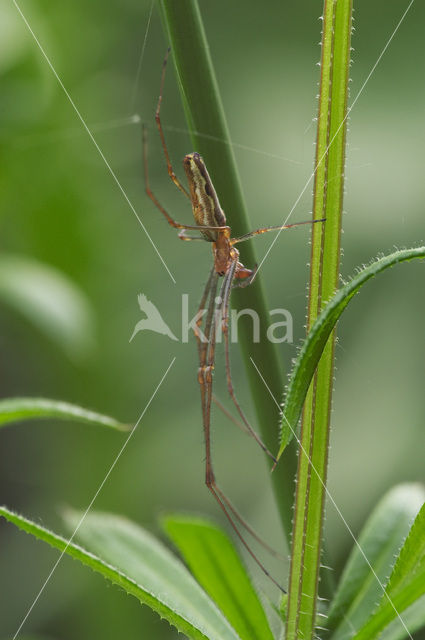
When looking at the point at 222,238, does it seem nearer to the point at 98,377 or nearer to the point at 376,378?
the point at 376,378

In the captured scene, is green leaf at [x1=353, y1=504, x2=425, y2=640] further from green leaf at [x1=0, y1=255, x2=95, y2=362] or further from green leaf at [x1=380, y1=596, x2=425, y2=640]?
green leaf at [x1=0, y1=255, x2=95, y2=362]

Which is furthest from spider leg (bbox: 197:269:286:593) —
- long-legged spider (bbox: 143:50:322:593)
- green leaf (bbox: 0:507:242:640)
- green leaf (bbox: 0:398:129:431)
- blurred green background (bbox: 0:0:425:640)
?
blurred green background (bbox: 0:0:425:640)

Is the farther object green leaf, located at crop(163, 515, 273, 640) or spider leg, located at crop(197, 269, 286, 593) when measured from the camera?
spider leg, located at crop(197, 269, 286, 593)

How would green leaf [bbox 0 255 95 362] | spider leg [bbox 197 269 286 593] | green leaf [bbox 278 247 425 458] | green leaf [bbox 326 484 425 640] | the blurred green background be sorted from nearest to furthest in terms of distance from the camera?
1. green leaf [bbox 278 247 425 458]
2. green leaf [bbox 326 484 425 640]
3. spider leg [bbox 197 269 286 593]
4. green leaf [bbox 0 255 95 362]
5. the blurred green background

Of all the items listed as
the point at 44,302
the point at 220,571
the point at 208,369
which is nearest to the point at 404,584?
the point at 220,571

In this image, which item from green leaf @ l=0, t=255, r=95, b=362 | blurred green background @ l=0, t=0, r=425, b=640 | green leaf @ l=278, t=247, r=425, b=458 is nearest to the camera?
green leaf @ l=278, t=247, r=425, b=458

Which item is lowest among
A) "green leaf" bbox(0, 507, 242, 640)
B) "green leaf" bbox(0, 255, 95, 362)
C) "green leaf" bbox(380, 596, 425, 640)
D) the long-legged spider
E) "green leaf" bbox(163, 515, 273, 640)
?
"green leaf" bbox(0, 507, 242, 640)

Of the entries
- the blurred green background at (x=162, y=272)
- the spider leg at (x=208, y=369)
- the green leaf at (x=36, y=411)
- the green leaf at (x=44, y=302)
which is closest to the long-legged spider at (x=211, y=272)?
the spider leg at (x=208, y=369)

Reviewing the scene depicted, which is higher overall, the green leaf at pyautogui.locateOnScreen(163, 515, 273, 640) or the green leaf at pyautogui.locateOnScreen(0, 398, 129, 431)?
the green leaf at pyautogui.locateOnScreen(0, 398, 129, 431)
